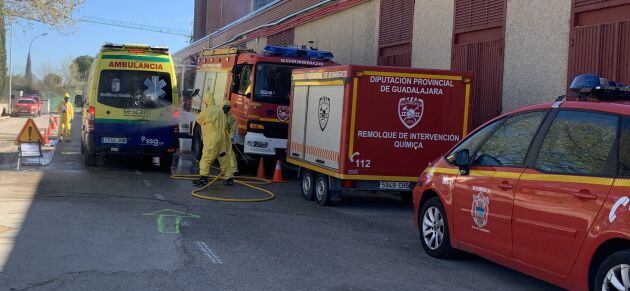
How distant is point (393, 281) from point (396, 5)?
38.8ft

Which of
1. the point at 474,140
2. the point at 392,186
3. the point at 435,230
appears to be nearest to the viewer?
the point at 474,140

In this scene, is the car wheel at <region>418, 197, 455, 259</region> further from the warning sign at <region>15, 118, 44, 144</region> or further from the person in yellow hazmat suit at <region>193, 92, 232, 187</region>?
the warning sign at <region>15, 118, 44, 144</region>

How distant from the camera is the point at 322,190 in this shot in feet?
35.8

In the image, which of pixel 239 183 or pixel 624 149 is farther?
pixel 239 183

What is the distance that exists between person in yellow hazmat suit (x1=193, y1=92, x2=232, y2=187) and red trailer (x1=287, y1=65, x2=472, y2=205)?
2.58 m

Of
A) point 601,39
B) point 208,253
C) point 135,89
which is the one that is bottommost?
point 208,253

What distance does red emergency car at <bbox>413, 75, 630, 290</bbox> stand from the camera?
474 centimetres

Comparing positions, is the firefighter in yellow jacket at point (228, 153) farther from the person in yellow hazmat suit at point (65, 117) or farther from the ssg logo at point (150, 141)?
the person in yellow hazmat suit at point (65, 117)

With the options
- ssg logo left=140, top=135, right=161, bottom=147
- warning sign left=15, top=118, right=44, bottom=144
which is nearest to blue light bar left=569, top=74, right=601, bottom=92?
ssg logo left=140, top=135, right=161, bottom=147

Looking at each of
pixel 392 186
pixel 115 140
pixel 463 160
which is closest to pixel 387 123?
pixel 392 186

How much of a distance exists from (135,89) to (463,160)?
9.50m

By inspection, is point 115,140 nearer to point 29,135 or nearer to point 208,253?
point 29,135

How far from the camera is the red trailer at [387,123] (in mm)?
10117

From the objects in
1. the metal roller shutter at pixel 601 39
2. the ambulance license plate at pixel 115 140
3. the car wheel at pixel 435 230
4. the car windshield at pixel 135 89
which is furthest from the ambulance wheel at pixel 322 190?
the ambulance license plate at pixel 115 140
